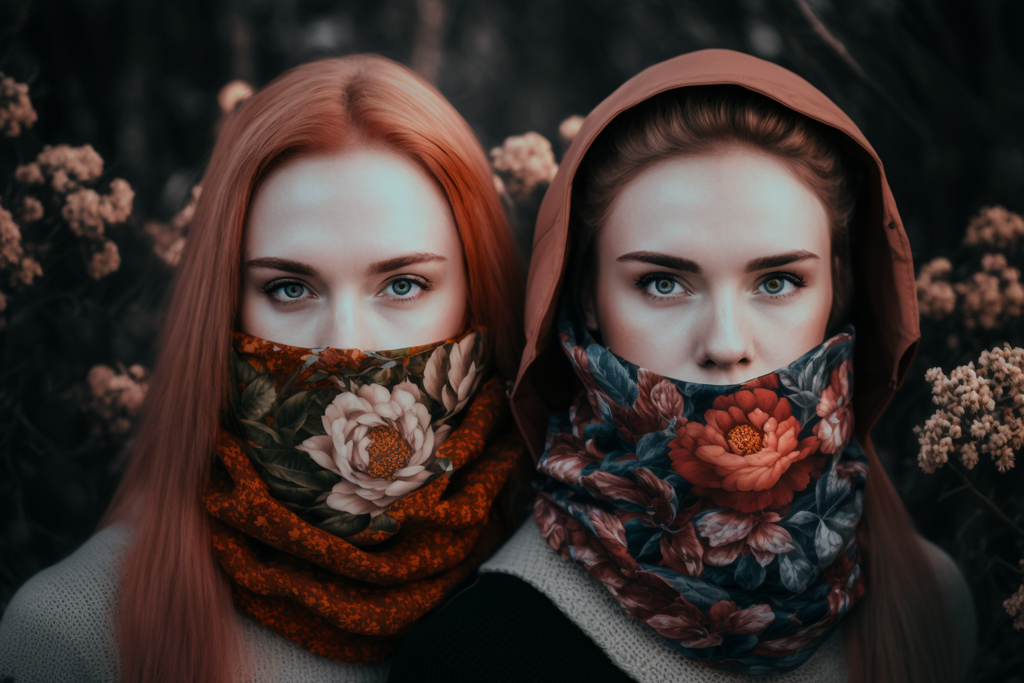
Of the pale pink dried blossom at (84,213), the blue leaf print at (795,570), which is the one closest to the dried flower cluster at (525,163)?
the pale pink dried blossom at (84,213)

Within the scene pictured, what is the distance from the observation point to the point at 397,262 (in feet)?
4.95

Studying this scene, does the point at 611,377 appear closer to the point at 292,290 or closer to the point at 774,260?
the point at 774,260

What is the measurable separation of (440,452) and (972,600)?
1.30 meters

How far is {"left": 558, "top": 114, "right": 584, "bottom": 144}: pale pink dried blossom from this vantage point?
2195 mm

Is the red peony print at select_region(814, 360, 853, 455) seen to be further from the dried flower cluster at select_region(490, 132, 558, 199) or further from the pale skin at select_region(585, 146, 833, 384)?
the dried flower cluster at select_region(490, 132, 558, 199)

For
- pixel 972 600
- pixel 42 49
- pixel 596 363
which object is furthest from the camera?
pixel 42 49

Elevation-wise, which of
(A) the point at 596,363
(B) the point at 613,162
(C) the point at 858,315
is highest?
(B) the point at 613,162

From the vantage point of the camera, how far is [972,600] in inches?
64.6

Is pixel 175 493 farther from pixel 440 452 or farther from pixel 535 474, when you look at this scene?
pixel 535 474

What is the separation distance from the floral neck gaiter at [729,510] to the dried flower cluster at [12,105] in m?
1.86

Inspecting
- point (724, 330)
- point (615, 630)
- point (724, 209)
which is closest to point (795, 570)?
point (615, 630)

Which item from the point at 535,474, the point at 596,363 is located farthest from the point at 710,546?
the point at 535,474

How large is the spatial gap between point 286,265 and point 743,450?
1014mm

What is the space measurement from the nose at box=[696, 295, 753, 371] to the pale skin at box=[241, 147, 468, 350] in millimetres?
574
